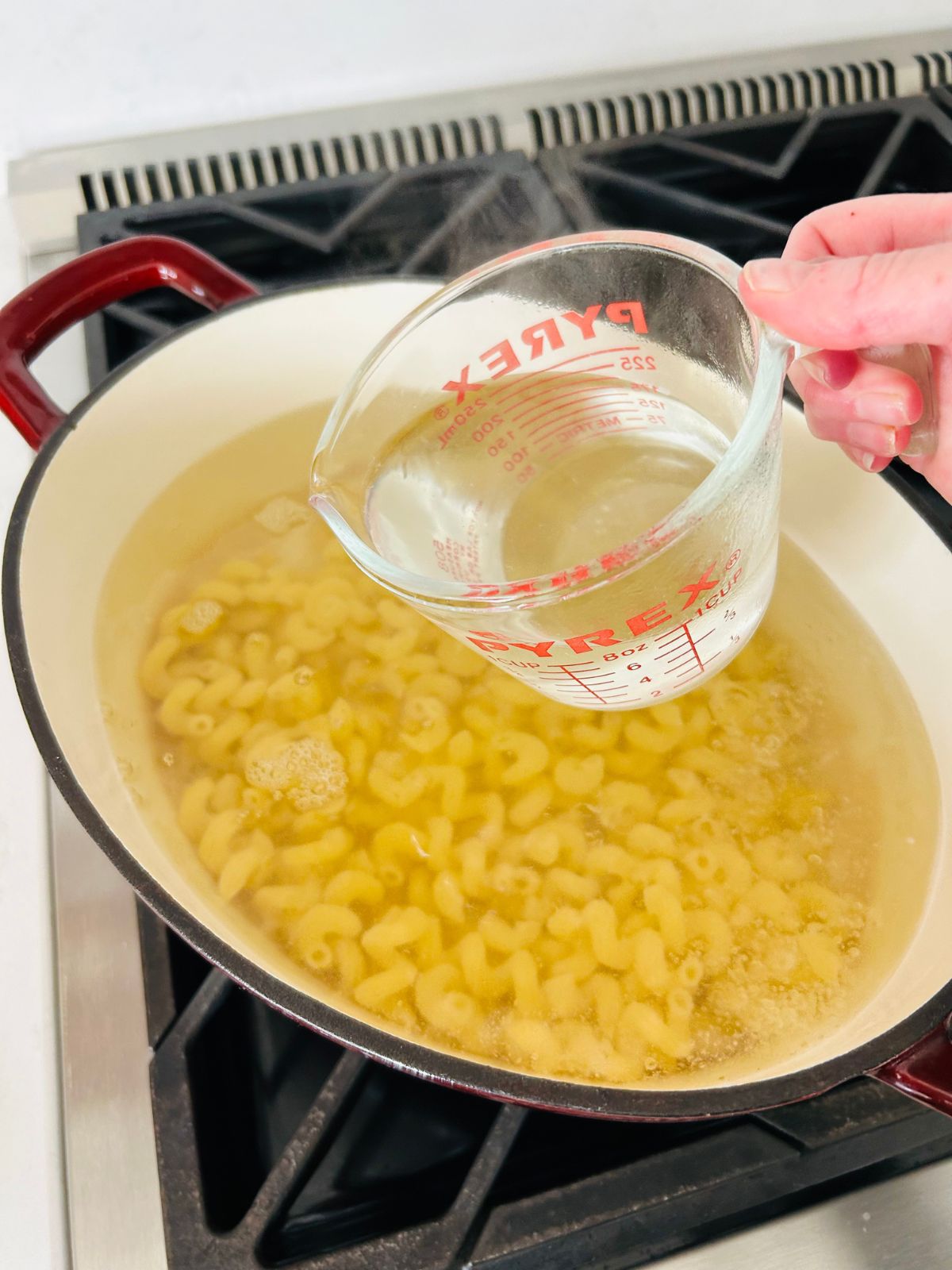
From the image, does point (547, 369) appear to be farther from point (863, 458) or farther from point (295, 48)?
point (295, 48)

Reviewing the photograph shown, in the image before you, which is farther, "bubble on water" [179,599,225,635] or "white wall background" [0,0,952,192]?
"white wall background" [0,0,952,192]

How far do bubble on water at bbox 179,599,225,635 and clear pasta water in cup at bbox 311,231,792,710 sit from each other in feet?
0.70

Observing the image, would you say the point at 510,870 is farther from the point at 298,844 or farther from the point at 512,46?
the point at 512,46

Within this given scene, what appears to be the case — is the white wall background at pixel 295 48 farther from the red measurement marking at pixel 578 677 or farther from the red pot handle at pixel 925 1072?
the red pot handle at pixel 925 1072

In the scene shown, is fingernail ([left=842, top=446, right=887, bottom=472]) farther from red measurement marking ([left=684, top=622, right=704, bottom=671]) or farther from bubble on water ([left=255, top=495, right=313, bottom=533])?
bubble on water ([left=255, top=495, right=313, bottom=533])

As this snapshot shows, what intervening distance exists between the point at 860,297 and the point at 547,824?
0.37m

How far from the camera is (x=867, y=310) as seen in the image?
1.61 ft

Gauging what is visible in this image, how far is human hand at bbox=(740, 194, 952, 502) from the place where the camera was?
49 centimetres

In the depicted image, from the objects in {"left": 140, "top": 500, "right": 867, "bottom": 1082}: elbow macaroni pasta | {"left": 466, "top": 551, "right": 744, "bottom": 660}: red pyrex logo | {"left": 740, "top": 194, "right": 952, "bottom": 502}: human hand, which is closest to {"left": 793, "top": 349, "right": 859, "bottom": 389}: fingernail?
{"left": 740, "top": 194, "right": 952, "bottom": 502}: human hand

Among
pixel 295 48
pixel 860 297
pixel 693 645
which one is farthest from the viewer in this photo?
pixel 295 48

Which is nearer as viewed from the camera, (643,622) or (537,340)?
(643,622)

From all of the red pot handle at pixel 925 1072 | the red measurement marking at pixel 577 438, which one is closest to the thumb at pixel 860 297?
the red measurement marking at pixel 577 438

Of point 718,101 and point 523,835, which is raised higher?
point 718,101

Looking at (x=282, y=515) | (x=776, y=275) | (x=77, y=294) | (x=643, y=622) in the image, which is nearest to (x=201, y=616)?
(x=282, y=515)
